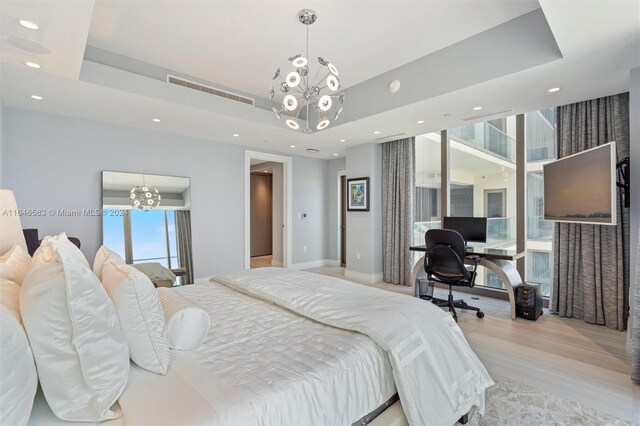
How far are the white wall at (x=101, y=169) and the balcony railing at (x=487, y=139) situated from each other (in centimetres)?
374

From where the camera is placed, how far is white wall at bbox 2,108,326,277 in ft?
11.5

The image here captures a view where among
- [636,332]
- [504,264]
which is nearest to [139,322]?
[636,332]

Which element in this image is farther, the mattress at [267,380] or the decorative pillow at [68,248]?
the decorative pillow at [68,248]

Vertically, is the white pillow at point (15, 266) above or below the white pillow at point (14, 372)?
above

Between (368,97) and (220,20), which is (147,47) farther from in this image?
(368,97)

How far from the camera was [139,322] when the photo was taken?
46.9 inches

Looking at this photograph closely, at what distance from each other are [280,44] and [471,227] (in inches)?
132

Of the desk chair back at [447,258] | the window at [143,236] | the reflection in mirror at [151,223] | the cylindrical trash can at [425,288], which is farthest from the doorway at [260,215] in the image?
the desk chair back at [447,258]

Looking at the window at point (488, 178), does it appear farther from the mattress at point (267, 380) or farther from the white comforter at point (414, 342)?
the mattress at point (267, 380)

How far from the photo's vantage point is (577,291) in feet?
11.3

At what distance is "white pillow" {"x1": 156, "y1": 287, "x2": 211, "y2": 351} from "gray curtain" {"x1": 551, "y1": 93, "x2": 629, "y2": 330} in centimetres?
400

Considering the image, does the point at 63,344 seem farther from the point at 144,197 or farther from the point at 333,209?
the point at 333,209

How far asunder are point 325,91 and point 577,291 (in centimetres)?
388

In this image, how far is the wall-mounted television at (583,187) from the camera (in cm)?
255
